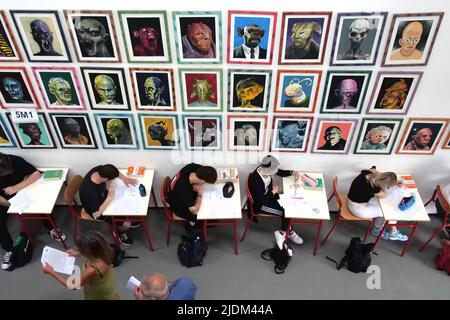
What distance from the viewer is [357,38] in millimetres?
3340

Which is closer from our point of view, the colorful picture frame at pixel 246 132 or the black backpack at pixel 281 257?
the colorful picture frame at pixel 246 132

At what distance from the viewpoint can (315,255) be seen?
4441 mm

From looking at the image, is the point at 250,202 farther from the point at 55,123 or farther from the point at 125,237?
the point at 55,123

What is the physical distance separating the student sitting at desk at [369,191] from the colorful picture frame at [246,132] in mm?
1193

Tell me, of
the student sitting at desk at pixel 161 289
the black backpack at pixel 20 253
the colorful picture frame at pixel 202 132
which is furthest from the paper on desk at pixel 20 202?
the colorful picture frame at pixel 202 132

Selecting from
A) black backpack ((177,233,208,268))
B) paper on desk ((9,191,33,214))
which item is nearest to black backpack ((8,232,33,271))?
paper on desk ((9,191,33,214))

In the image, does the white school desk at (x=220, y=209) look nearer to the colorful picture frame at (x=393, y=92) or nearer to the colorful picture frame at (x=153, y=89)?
the colorful picture frame at (x=153, y=89)

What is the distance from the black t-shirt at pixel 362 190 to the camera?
4.05 metres

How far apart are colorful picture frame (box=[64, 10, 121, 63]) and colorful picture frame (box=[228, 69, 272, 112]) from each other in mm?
1189

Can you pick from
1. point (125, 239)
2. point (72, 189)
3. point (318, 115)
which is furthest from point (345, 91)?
point (72, 189)

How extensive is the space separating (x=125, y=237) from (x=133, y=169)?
34.5 inches

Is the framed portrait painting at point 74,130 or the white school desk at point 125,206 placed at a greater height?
the framed portrait painting at point 74,130

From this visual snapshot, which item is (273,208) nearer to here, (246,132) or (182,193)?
(246,132)

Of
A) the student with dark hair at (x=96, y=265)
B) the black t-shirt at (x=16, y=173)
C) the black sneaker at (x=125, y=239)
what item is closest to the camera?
the student with dark hair at (x=96, y=265)
